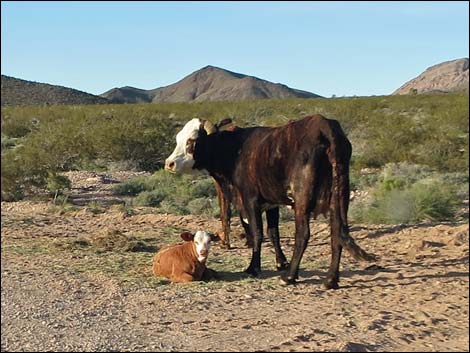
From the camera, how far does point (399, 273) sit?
9.94 metres

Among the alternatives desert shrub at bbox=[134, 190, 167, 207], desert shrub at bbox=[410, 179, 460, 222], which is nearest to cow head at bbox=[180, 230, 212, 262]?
desert shrub at bbox=[410, 179, 460, 222]

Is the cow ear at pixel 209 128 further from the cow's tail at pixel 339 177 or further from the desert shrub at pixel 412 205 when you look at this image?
the desert shrub at pixel 412 205

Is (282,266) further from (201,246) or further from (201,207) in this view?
(201,207)

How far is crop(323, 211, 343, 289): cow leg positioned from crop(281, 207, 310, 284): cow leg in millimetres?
303

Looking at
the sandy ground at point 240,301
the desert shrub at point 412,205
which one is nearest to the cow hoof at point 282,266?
the sandy ground at point 240,301

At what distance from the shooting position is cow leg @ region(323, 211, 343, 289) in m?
9.11

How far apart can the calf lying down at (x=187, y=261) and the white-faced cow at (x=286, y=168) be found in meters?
0.78

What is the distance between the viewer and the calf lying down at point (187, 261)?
31.1ft

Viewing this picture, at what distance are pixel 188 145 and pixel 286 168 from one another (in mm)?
1785

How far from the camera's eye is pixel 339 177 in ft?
29.2

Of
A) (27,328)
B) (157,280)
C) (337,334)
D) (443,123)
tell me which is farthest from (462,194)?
(27,328)

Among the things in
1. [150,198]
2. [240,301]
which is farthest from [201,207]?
[240,301]

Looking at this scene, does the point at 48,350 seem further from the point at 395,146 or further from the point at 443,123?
the point at 395,146

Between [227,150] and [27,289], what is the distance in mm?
3386
